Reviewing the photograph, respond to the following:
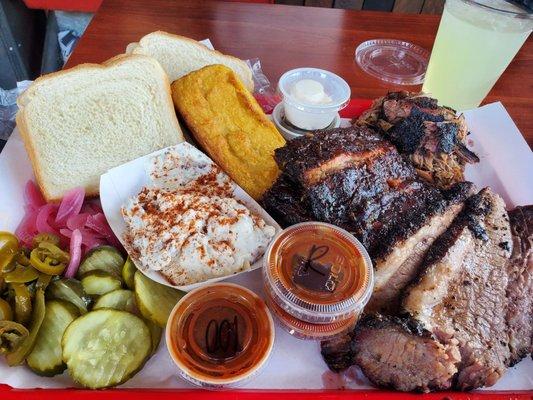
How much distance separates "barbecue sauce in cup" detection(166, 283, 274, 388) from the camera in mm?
1390

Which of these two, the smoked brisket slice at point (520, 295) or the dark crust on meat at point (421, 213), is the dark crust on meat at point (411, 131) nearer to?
the dark crust on meat at point (421, 213)

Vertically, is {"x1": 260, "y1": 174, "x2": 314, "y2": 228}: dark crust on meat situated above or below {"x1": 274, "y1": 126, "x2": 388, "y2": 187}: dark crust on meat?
below

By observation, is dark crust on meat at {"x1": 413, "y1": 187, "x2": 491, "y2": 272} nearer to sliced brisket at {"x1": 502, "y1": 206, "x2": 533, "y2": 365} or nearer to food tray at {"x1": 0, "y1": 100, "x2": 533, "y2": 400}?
sliced brisket at {"x1": 502, "y1": 206, "x2": 533, "y2": 365}

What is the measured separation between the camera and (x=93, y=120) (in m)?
2.11

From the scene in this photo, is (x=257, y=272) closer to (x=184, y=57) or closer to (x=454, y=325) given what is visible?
(x=454, y=325)

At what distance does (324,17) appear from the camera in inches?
130

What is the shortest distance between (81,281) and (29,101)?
89 cm

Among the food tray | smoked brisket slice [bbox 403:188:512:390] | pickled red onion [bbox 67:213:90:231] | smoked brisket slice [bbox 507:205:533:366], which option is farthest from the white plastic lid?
pickled red onion [bbox 67:213:90:231]

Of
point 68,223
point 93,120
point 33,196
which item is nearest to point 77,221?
point 68,223

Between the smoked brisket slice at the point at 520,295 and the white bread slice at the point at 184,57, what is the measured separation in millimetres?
1526

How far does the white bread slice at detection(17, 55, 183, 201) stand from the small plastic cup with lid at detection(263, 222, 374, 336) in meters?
0.93

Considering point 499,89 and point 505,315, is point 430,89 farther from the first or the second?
point 505,315

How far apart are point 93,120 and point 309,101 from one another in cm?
102

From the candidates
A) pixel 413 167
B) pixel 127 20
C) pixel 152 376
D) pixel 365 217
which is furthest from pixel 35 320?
pixel 127 20
